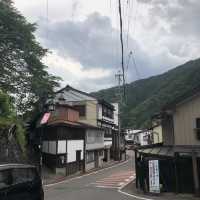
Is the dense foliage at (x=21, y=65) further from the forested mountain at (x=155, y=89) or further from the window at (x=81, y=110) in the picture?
A: the forested mountain at (x=155, y=89)

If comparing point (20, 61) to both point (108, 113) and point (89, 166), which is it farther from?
point (108, 113)

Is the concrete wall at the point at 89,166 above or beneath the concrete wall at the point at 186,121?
beneath

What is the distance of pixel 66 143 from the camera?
36.4 metres

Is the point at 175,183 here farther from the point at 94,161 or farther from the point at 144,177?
the point at 94,161

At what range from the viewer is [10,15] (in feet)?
117

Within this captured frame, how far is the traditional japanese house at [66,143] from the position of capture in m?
35.2

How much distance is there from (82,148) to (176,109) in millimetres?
21710

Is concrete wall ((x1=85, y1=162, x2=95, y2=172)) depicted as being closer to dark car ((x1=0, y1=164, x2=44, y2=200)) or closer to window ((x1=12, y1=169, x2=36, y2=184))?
dark car ((x1=0, y1=164, x2=44, y2=200))

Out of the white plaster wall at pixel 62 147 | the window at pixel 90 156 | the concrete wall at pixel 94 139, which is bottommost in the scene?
the window at pixel 90 156

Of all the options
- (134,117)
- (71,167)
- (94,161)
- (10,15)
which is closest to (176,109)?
(71,167)

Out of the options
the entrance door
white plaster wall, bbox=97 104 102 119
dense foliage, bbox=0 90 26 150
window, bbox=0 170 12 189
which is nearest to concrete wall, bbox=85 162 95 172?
the entrance door

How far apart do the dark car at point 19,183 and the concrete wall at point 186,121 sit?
11.4m

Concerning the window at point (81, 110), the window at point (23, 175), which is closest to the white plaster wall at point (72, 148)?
the window at point (81, 110)

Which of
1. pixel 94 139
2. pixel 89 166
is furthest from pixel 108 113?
pixel 89 166
